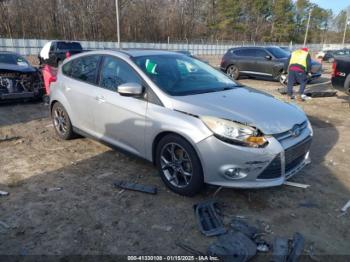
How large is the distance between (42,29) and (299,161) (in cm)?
4725

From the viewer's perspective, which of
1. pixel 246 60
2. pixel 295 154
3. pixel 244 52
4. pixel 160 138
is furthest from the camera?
pixel 244 52

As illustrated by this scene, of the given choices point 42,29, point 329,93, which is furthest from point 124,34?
point 329,93

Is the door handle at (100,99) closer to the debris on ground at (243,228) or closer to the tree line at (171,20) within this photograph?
the debris on ground at (243,228)

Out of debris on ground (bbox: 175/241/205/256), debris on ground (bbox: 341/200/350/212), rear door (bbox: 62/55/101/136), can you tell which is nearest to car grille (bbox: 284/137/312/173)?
debris on ground (bbox: 341/200/350/212)

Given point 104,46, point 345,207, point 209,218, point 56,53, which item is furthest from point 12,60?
point 104,46

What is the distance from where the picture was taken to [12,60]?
30.5 ft

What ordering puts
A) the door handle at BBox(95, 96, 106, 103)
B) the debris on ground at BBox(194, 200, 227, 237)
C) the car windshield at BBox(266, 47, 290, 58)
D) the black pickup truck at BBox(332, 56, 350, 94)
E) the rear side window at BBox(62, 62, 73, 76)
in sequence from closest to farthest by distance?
1. the debris on ground at BBox(194, 200, 227, 237)
2. the door handle at BBox(95, 96, 106, 103)
3. the rear side window at BBox(62, 62, 73, 76)
4. the black pickup truck at BBox(332, 56, 350, 94)
5. the car windshield at BBox(266, 47, 290, 58)

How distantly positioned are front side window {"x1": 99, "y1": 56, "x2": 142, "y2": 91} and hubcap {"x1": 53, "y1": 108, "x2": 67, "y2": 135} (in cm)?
139

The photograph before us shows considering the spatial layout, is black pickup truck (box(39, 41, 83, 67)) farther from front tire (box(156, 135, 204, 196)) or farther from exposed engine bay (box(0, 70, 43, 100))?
front tire (box(156, 135, 204, 196))

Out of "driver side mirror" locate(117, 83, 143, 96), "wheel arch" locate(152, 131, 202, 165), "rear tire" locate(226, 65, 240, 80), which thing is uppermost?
"driver side mirror" locate(117, 83, 143, 96)

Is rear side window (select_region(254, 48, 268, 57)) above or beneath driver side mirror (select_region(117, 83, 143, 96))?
beneath

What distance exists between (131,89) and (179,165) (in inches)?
43.7

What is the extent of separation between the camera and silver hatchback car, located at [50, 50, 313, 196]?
11.3 feet

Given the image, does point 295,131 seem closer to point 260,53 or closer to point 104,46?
point 260,53
